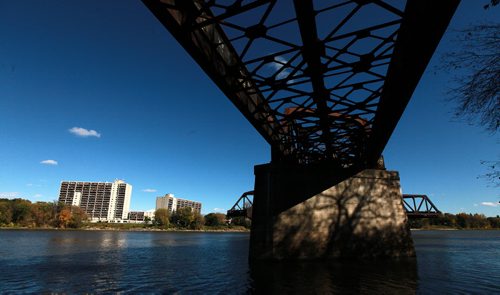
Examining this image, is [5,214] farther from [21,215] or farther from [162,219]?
[162,219]

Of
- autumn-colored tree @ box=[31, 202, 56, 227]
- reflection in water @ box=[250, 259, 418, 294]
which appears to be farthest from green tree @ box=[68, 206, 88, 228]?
reflection in water @ box=[250, 259, 418, 294]

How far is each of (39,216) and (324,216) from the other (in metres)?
164

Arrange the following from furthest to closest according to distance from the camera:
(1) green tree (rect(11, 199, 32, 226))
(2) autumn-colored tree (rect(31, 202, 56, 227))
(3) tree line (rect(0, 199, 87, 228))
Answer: (2) autumn-colored tree (rect(31, 202, 56, 227))
(1) green tree (rect(11, 199, 32, 226))
(3) tree line (rect(0, 199, 87, 228))

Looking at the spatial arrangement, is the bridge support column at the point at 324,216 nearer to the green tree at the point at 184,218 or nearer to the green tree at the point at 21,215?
the green tree at the point at 21,215

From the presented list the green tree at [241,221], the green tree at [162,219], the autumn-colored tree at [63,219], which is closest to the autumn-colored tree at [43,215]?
the autumn-colored tree at [63,219]

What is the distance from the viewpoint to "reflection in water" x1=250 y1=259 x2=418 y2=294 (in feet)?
44.8

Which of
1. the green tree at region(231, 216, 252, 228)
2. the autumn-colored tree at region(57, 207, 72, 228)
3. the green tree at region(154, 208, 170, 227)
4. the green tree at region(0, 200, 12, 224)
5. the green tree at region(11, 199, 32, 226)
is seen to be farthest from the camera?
the green tree at region(154, 208, 170, 227)

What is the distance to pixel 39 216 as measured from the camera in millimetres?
142625

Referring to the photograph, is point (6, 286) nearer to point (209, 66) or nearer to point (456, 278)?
point (209, 66)

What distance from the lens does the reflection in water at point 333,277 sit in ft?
44.8

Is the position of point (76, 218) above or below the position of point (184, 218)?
below

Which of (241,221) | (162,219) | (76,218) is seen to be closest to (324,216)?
(76,218)

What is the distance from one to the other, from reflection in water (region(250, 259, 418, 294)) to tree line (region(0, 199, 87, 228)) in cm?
15324

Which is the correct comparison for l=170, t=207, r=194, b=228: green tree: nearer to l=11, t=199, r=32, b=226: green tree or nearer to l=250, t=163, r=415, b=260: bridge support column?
l=11, t=199, r=32, b=226: green tree
